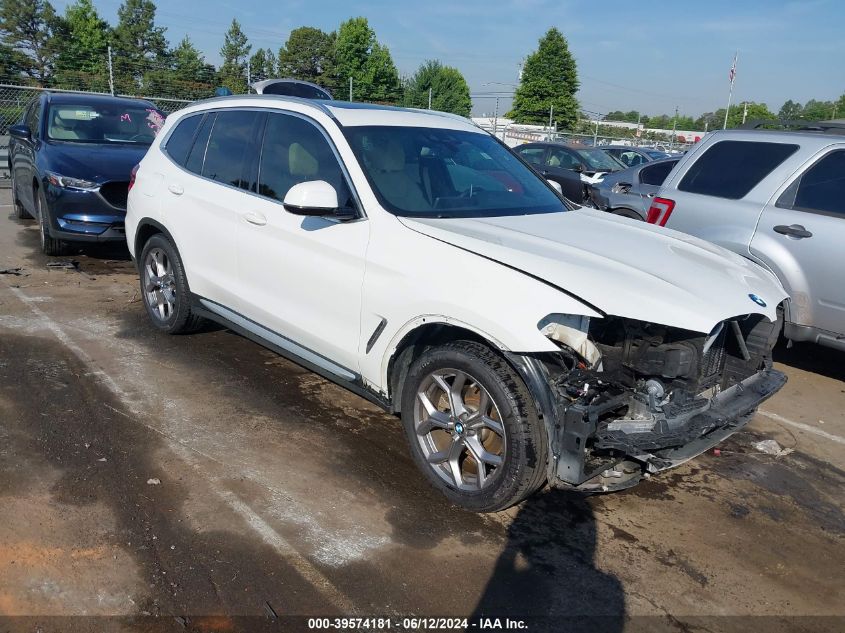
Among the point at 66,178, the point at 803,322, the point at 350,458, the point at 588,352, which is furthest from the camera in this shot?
the point at 66,178

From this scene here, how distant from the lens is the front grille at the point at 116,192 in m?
7.71

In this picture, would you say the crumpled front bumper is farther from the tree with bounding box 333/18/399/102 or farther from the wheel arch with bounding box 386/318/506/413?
the tree with bounding box 333/18/399/102

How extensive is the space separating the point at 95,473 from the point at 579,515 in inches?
97.9

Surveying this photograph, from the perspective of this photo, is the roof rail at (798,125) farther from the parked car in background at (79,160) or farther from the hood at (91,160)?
the parked car in background at (79,160)

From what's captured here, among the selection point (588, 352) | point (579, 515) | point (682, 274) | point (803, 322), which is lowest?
point (579, 515)

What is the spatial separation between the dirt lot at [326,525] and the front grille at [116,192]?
3.13 meters

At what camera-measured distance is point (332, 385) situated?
5086 millimetres

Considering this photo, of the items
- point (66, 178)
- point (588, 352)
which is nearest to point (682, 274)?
point (588, 352)

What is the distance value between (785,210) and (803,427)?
1746 millimetres

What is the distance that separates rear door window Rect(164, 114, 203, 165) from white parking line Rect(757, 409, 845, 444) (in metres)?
4.68

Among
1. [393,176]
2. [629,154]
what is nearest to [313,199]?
[393,176]

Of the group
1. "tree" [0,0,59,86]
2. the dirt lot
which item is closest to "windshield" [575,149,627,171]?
the dirt lot

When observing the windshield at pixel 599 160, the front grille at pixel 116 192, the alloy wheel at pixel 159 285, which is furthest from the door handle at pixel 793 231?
the windshield at pixel 599 160

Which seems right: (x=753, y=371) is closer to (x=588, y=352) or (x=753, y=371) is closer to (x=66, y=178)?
(x=588, y=352)
